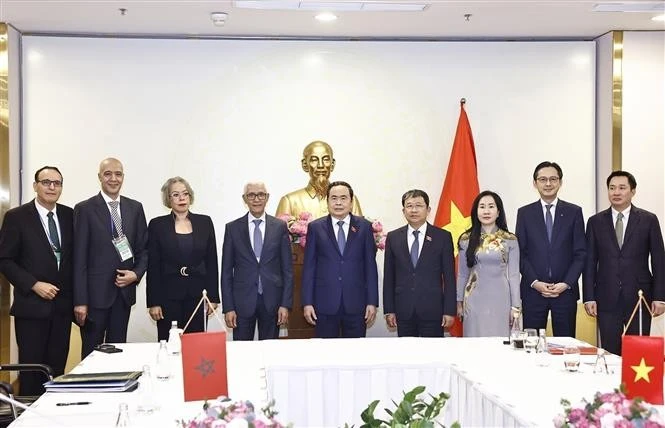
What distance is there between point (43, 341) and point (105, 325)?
0.41 metres

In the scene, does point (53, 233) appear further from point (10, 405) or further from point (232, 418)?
point (232, 418)

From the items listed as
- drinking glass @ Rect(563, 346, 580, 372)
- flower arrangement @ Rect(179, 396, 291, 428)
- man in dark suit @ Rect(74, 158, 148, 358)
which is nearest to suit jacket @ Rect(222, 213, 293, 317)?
man in dark suit @ Rect(74, 158, 148, 358)

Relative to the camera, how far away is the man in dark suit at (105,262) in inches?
220

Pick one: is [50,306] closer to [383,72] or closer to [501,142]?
[383,72]

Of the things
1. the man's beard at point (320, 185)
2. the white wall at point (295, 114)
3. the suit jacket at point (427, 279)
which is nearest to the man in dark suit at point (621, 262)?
the suit jacket at point (427, 279)

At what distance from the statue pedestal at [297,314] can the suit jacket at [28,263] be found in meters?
1.78

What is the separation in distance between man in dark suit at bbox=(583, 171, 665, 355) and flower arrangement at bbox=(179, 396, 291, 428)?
13.8 feet

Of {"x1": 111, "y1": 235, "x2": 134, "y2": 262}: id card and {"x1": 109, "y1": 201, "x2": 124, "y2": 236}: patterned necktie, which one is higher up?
{"x1": 109, "y1": 201, "x2": 124, "y2": 236}: patterned necktie

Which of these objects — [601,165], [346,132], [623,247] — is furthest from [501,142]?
[623,247]

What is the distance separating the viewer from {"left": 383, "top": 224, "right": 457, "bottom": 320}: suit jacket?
18.6ft

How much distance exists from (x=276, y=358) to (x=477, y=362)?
93cm

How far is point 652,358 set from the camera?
3.13 meters

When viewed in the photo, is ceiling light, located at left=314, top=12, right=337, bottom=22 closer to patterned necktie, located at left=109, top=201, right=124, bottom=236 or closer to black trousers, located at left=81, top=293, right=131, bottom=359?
patterned necktie, located at left=109, top=201, right=124, bottom=236

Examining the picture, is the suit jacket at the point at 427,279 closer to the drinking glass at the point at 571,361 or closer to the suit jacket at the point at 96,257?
the suit jacket at the point at 96,257
